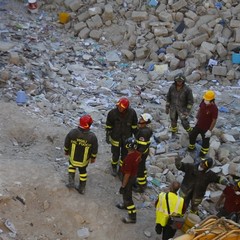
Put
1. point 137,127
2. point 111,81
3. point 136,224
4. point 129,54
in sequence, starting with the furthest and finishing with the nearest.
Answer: point 129,54
point 111,81
point 137,127
point 136,224

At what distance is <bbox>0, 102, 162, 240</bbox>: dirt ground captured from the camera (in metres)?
8.04

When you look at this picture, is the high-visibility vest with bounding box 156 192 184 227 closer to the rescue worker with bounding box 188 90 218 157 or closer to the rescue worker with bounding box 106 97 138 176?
the rescue worker with bounding box 106 97 138 176

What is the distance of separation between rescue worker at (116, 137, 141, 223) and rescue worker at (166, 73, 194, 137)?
83.8 inches

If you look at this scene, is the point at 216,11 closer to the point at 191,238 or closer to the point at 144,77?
the point at 144,77

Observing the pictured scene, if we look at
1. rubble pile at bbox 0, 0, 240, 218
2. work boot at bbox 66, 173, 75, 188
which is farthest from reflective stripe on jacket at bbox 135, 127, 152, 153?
rubble pile at bbox 0, 0, 240, 218

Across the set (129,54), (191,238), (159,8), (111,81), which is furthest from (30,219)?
(159,8)

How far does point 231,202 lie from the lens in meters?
7.98

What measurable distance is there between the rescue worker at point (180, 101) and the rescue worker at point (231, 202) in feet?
7.41

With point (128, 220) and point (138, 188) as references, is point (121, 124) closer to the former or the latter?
point (138, 188)

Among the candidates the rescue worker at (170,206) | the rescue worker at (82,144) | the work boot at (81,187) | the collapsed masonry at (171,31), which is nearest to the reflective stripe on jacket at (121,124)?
the rescue worker at (82,144)

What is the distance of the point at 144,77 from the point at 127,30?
69.6 inches

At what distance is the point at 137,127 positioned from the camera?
894cm

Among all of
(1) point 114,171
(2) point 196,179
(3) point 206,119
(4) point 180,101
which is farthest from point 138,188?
(4) point 180,101

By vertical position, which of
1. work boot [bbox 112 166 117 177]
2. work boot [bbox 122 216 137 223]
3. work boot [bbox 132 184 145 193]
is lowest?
work boot [bbox 122 216 137 223]
